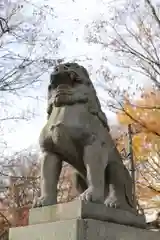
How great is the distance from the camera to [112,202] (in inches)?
182

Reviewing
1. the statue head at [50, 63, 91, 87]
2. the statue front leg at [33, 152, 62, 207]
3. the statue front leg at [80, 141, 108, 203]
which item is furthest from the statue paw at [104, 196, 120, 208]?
the statue head at [50, 63, 91, 87]

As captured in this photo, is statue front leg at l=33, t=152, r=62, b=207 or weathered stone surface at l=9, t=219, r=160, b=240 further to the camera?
statue front leg at l=33, t=152, r=62, b=207

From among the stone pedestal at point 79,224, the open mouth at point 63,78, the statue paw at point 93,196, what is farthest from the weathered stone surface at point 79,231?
the open mouth at point 63,78

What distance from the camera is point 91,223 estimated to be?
4.11 meters

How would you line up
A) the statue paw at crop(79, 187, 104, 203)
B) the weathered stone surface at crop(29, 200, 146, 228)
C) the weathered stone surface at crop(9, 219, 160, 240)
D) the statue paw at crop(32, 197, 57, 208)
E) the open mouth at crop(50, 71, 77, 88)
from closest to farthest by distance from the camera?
the weathered stone surface at crop(9, 219, 160, 240)
the weathered stone surface at crop(29, 200, 146, 228)
the statue paw at crop(79, 187, 104, 203)
the statue paw at crop(32, 197, 57, 208)
the open mouth at crop(50, 71, 77, 88)

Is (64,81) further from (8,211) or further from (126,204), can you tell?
(8,211)

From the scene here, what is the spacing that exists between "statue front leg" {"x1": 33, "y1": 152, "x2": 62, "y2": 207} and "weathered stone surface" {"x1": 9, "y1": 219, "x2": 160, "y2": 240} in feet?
0.96

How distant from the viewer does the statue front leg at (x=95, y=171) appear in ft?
14.2

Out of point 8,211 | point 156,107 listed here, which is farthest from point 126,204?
point 8,211

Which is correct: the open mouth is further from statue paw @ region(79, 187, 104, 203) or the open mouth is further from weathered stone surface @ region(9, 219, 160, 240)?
weathered stone surface @ region(9, 219, 160, 240)

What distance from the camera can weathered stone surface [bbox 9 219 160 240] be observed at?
403cm

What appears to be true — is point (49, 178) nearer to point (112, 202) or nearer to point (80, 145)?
point (80, 145)

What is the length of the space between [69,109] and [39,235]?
4.67 feet

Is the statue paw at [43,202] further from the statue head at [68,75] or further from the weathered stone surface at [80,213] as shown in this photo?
the statue head at [68,75]
